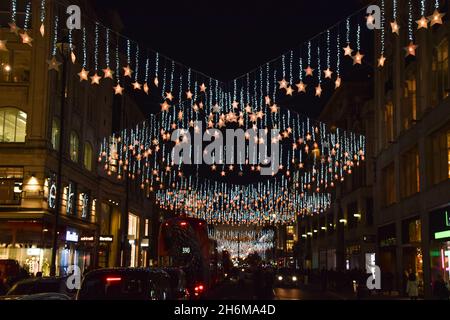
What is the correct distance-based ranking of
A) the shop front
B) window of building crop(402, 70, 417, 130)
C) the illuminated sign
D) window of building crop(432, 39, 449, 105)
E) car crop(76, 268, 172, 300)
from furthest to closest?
the illuminated sign < window of building crop(402, 70, 417, 130) < window of building crop(432, 39, 449, 105) < the shop front < car crop(76, 268, 172, 300)

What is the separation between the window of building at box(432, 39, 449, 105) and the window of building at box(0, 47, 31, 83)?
74.9 ft

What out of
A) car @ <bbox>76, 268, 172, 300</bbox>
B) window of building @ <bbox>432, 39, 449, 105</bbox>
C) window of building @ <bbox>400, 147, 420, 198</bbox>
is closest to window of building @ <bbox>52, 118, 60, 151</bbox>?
window of building @ <bbox>400, 147, 420, 198</bbox>

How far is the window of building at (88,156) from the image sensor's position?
158 feet

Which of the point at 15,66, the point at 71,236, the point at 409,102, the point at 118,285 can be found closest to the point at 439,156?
the point at 409,102

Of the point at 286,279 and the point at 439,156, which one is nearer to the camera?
the point at 439,156

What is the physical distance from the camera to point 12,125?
37.7 metres

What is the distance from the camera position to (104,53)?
168 feet

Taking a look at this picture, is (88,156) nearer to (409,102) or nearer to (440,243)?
(409,102)

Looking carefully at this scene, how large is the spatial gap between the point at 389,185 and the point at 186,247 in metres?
16.9

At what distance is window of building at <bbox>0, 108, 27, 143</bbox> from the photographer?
123ft

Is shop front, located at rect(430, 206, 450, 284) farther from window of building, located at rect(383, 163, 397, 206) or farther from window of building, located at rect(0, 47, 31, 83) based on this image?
window of building, located at rect(0, 47, 31, 83)

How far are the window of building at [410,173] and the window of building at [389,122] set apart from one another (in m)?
3.48
